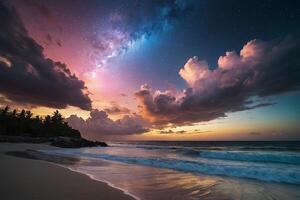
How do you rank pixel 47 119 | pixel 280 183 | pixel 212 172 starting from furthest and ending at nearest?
pixel 47 119
pixel 212 172
pixel 280 183

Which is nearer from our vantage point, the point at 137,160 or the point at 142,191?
the point at 142,191

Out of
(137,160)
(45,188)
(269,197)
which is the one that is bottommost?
(269,197)

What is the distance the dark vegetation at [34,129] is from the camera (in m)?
57.3

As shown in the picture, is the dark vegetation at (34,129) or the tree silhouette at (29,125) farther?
the tree silhouette at (29,125)

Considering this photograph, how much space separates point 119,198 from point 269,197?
522cm

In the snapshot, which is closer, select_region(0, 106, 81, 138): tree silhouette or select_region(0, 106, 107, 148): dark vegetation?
select_region(0, 106, 107, 148): dark vegetation

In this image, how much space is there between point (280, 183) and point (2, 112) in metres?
79.9

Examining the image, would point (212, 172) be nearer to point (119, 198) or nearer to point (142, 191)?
point (142, 191)

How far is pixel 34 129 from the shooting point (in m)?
73.1

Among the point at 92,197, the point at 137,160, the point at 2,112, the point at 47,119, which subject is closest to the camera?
the point at 92,197

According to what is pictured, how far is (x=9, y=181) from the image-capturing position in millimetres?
7559

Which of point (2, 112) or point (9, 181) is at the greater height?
point (2, 112)

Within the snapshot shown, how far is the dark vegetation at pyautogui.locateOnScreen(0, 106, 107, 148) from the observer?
57.3 m

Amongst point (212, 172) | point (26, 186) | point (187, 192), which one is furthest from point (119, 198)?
point (212, 172)
